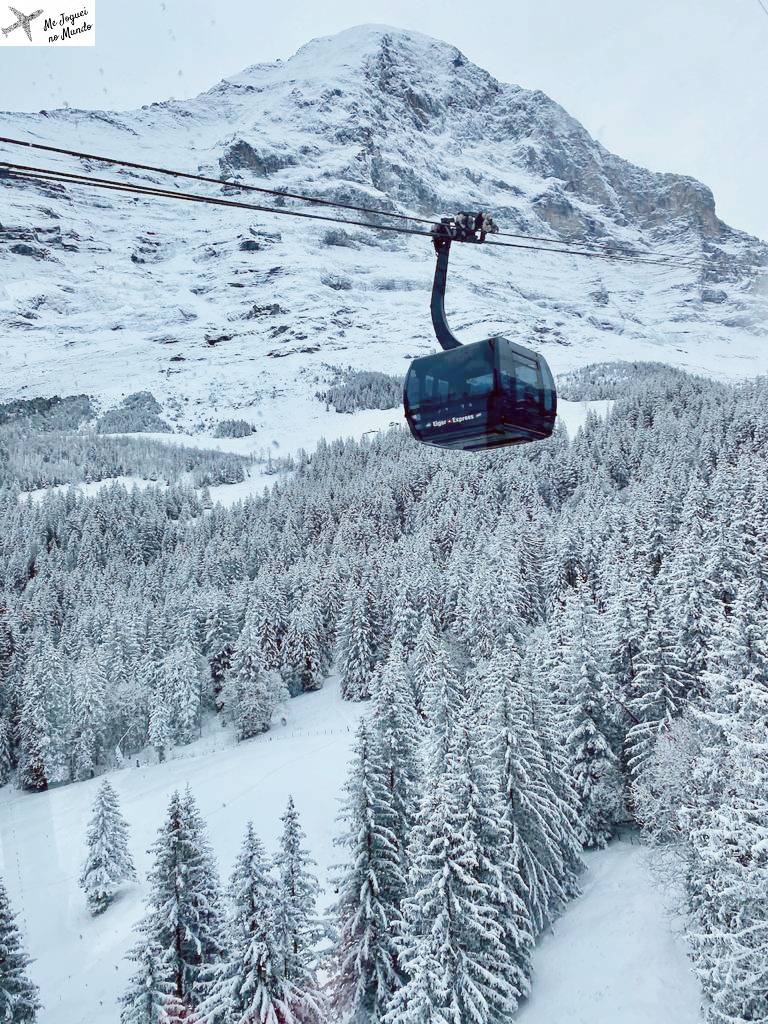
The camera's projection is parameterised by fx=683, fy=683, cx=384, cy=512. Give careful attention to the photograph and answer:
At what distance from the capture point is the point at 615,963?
2528 centimetres

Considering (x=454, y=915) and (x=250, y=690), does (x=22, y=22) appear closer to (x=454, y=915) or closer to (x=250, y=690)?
(x=454, y=915)

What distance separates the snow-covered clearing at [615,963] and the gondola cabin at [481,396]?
20856 mm

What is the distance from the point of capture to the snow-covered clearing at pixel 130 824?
34625 mm

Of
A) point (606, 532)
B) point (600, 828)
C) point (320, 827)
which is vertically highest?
point (606, 532)

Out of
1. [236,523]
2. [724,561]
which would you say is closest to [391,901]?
[724,561]

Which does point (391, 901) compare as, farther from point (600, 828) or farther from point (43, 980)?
point (43, 980)

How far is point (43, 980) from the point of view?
34.6 meters

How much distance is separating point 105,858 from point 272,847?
959cm

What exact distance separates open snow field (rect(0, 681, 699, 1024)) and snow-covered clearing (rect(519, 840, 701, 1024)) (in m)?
0.05

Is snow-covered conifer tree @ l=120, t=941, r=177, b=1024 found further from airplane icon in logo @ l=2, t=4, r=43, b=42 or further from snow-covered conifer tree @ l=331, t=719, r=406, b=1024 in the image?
airplane icon in logo @ l=2, t=4, r=43, b=42

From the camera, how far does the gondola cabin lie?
1238cm

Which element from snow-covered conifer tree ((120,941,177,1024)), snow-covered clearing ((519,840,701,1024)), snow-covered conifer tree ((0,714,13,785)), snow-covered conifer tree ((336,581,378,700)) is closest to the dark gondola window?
snow-covered conifer tree ((120,941,177,1024))

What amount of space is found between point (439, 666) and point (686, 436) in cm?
7580

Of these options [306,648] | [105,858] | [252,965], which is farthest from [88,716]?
[252,965]
